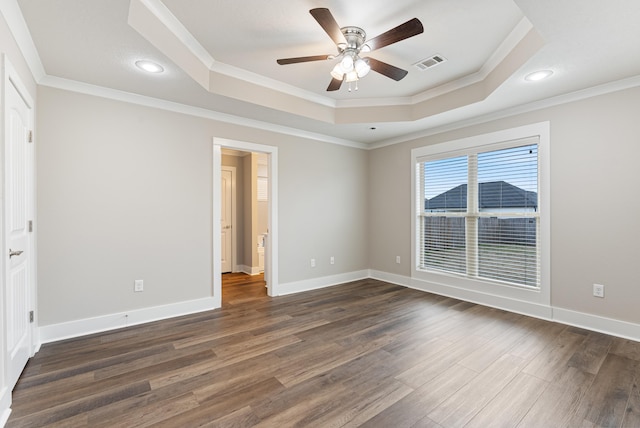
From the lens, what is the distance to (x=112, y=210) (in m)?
3.19

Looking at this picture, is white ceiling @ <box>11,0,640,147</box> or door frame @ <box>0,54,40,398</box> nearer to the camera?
door frame @ <box>0,54,40,398</box>

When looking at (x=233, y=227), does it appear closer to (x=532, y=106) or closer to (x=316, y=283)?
(x=316, y=283)

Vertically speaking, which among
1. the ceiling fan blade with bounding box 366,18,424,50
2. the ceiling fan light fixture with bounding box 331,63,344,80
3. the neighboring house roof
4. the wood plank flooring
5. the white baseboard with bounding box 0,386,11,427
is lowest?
the wood plank flooring

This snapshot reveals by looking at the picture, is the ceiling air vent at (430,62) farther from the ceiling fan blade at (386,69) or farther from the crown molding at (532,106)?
the crown molding at (532,106)

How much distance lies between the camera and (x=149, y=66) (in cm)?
264

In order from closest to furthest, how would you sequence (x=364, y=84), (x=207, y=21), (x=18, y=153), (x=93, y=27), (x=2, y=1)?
(x=2, y=1) < (x=93, y=27) < (x=18, y=153) < (x=207, y=21) < (x=364, y=84)

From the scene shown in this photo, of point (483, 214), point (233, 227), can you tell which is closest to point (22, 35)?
point (233, 227)

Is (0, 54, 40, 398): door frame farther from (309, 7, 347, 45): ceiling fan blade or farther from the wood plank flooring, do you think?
(309, 7, 347, 45): ceiling fan blade

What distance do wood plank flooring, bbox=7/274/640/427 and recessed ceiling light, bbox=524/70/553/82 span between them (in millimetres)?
2537

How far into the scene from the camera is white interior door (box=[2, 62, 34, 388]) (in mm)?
1954

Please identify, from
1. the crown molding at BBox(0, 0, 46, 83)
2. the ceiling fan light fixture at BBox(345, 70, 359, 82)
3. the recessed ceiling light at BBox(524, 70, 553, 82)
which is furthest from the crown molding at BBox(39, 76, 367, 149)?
the recessed ceiling light at BBox(524, 70, 553, 82)

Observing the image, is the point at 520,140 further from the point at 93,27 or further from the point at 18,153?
the point at 18,153

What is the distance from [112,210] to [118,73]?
1376 millimetres

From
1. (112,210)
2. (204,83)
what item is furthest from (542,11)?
(112,210)
